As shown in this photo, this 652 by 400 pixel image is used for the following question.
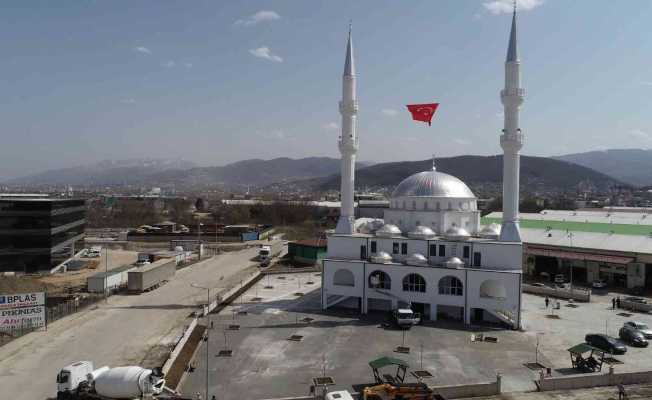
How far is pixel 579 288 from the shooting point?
45812 mm

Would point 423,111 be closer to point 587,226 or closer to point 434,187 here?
point 434,187

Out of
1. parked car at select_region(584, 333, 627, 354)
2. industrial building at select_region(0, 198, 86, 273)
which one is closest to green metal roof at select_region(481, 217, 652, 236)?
parked car at select_region(584, 333, 627, 354)

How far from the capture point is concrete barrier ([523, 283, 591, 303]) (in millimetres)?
40812

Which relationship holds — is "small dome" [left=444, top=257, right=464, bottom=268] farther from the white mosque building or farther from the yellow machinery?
the yellow machinery

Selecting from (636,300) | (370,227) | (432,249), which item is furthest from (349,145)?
(636,300)

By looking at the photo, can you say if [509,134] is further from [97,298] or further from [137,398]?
[97,298]

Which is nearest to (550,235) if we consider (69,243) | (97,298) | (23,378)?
(97,298)

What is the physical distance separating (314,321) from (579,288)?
1076 inches

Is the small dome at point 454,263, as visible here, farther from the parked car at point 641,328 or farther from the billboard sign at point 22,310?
the billboard sign at point 22,310

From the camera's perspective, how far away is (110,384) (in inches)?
802

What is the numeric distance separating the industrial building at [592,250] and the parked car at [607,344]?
1823 cm

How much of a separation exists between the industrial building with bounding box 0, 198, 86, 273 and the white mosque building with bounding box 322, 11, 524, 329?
33.6 metres

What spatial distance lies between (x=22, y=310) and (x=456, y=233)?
29.9 m

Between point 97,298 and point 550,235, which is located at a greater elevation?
point 550,235
